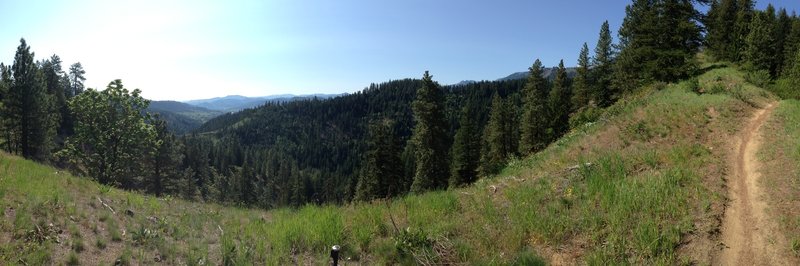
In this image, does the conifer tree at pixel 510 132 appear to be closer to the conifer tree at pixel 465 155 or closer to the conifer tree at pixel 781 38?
the conifer tree at pixel 465 155

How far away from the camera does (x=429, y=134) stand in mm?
35469

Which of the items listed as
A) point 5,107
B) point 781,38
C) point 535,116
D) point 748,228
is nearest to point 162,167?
point 5,107

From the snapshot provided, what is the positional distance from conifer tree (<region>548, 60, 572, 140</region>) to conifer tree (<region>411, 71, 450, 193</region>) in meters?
14.7

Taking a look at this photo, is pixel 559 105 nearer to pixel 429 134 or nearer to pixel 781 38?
pixel 429 134

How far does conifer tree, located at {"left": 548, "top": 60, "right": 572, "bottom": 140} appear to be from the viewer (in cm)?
4391

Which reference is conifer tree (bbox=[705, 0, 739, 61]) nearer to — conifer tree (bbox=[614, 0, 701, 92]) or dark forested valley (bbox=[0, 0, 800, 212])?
dark forested valley (bbox=[0, 0, 800, 212])

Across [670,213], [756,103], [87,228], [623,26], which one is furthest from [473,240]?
[623,26]

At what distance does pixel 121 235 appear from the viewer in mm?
8070

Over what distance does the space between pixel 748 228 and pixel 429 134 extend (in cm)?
2884

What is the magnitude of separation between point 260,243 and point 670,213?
7.77 meters

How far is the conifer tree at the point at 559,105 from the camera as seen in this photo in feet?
144

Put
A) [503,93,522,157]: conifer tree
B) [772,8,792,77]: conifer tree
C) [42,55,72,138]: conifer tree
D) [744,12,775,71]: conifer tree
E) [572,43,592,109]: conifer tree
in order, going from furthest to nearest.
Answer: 1. [42,55,72,138]: conifer tree
2. [503,93,522,157]: conifer tree
3. [572,43,592,109]: conifer tree
4. [772,8,792,77]: conifer tree
5. [744,12,775,71]: conifer tree

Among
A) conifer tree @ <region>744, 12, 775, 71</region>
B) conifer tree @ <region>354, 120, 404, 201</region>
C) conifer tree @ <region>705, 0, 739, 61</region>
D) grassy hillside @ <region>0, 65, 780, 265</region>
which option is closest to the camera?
grassy hillside @ <region>0, 65, 780, 265</region>

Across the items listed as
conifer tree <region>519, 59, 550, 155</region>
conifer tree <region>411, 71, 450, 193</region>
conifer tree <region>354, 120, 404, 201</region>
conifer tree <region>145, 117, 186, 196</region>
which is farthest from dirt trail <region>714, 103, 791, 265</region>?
conifer tree <region>145, 117, 186, 196</region>
